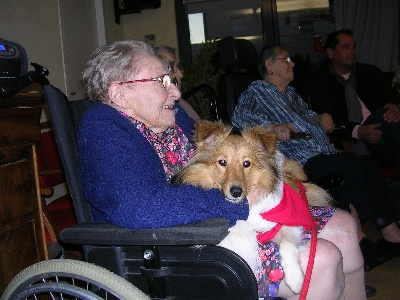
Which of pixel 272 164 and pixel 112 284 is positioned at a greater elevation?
pixel 272 164

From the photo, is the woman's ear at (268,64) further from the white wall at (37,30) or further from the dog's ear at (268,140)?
the dog's ear at (268,140)

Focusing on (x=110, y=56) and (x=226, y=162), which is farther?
(x=226, y=162)

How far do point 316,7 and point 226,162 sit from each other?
18.4 feet

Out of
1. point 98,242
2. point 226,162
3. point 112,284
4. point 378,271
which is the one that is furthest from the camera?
point 378,271

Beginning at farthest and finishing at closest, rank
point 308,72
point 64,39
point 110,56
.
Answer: point 308,72 → point 64,39 → point 110,56

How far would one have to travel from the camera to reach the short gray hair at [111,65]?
5.17ft

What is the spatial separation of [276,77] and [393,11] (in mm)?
4311

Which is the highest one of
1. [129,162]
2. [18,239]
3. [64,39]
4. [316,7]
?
[316,7]

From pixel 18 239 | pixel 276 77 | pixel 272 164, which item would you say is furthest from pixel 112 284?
pixel 276 77

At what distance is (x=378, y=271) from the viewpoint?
2879mm

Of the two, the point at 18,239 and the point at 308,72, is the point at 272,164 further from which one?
the point at 308,72

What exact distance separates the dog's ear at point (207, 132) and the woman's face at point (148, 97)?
134mm

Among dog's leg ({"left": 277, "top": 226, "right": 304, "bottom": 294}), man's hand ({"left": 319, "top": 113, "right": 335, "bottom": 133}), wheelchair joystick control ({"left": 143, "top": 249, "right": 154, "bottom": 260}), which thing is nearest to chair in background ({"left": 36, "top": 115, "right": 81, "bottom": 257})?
wheelchair joystick control ({"left": 143, "top": 249, "right": 154, "bottom": 260})

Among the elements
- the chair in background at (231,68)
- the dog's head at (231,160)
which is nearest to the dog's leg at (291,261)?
the dog's head at (231,160)
